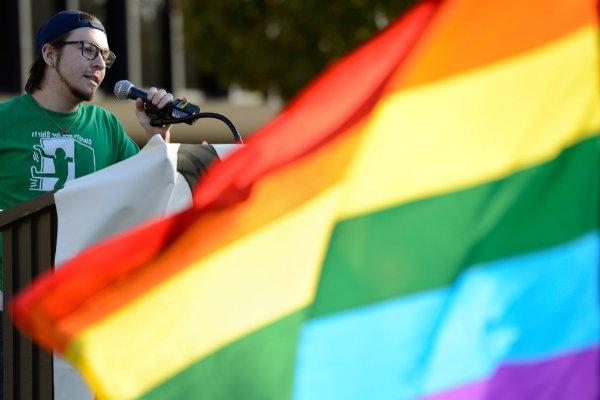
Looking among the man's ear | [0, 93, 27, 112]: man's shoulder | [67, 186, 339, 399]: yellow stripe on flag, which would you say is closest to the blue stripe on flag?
[67, 186, 339, 399]: yellow stripe on flag

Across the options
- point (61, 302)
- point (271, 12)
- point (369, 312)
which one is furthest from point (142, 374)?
point (271, 12)

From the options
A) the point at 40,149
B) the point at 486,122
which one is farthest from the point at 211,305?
the point at 40,149

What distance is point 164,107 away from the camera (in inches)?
215

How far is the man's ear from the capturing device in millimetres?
5688

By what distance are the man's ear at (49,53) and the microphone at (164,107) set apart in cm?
31

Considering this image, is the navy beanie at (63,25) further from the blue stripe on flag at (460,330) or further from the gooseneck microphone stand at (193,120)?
the blue stripe on flag at (460,330)

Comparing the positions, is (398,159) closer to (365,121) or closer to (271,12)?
(365,121)

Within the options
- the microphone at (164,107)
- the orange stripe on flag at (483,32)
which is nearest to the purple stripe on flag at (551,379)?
the orange stripe on flag at (483,32)

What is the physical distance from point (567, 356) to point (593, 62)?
0.63 metres

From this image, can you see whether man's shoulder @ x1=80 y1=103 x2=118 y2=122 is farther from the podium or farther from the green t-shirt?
the podium

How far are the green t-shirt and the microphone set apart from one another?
0.23 metres

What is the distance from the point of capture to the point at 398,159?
3.40 meters

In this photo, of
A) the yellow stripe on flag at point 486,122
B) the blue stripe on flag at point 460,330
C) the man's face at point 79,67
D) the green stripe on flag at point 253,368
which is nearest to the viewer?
the blue stripe on flag at point 460,330

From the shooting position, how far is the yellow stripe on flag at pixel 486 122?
3408 mm
